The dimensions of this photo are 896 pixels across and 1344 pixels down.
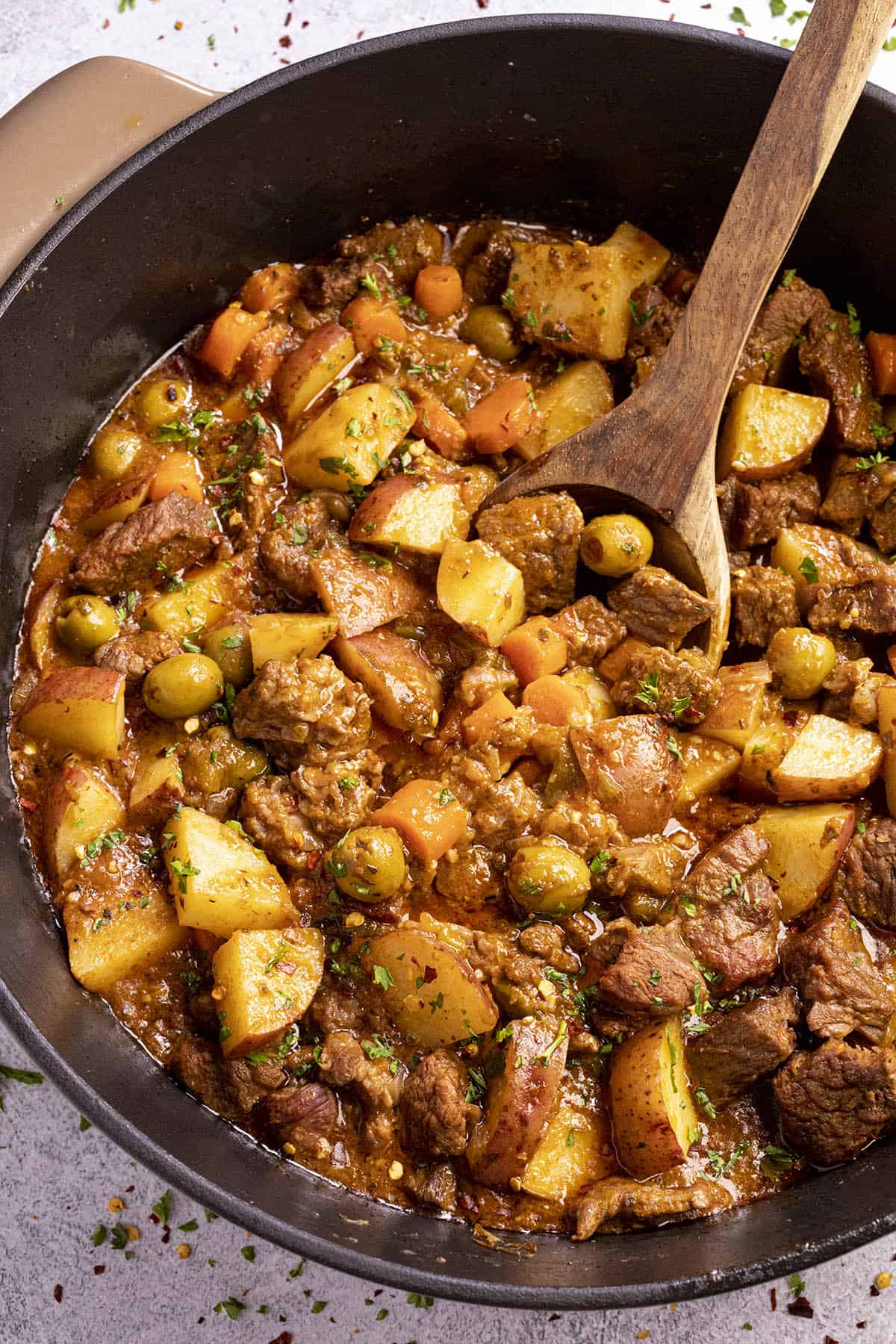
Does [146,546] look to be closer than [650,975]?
No

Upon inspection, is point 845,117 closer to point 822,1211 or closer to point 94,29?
point 94,29

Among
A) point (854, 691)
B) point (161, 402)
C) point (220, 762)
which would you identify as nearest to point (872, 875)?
point (854, 691)

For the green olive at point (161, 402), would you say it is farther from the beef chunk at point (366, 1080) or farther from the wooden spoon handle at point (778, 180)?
the beef chunk at point (366, 1080)

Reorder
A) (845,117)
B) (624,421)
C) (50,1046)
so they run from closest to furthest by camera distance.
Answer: (50,1046), (845,117), (624,421)

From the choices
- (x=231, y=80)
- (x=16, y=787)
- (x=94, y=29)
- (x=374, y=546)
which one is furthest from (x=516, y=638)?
(x=94, y=29)

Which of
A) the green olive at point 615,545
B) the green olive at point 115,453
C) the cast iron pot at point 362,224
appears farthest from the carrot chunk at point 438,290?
the green olive at point 115,453

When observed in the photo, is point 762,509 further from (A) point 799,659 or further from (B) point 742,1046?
(B) point 742,1046
